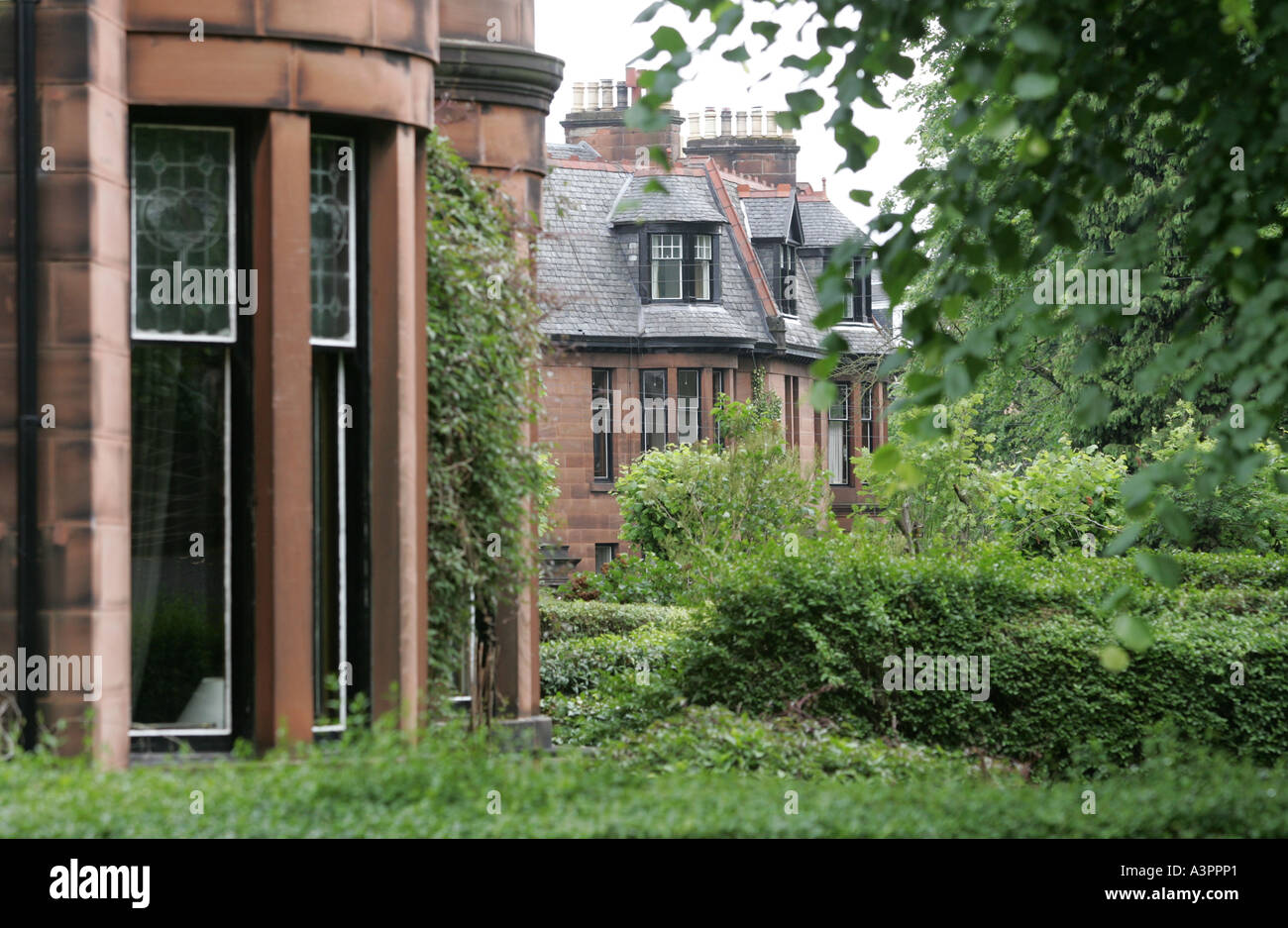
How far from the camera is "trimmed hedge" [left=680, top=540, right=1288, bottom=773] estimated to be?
11.7m

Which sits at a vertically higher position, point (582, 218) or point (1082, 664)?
point (582, 218)

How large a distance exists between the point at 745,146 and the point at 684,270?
25.8ft

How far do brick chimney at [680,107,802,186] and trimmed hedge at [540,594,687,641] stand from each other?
22904 millimetres

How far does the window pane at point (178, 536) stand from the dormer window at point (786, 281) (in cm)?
2871

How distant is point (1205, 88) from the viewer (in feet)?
22.2

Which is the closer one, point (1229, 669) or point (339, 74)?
point (339, 74)

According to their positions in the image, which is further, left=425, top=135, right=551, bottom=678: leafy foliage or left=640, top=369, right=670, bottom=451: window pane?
left=640, top=369, right=670, bottom=451: window pane

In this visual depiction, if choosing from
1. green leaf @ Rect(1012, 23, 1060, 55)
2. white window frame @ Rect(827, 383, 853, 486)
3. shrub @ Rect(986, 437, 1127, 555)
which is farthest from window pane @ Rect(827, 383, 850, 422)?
green leaf @ Rect(1012, 23, 1060, 55)

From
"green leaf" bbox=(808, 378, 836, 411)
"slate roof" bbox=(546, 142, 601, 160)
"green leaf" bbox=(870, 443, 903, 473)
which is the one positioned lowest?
"green leaf" bbox=(870, 443, 903, 473)

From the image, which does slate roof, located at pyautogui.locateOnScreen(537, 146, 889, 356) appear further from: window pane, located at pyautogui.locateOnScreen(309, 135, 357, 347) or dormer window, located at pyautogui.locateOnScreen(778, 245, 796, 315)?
window pane, located at pyautogui.locateOnScreen(309, 135, 357, 347)

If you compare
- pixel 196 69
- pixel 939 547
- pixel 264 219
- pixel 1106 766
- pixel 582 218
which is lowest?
pixel 1106 766

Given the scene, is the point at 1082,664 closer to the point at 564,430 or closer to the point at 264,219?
the point at 264,219

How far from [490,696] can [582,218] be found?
2513 cm
